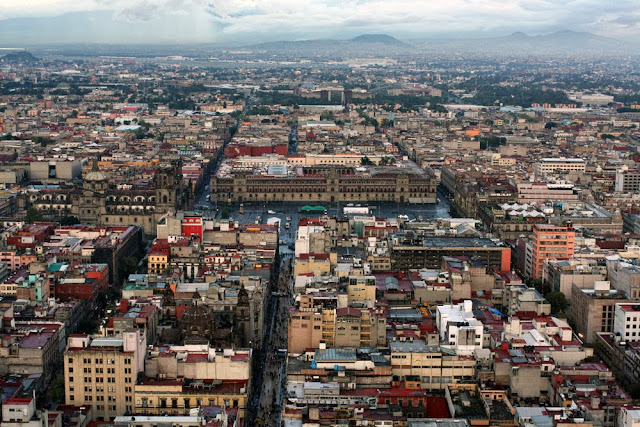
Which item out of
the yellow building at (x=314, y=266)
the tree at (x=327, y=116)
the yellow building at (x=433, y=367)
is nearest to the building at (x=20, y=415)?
the yellow building at (x=433, y=367)

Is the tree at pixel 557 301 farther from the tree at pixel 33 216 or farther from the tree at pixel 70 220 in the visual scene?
the tree at pixel 33 216

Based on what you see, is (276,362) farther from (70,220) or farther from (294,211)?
(294,211)

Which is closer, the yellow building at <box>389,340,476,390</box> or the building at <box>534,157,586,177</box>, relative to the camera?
the yellow building at <box>389,340,476,390</box>

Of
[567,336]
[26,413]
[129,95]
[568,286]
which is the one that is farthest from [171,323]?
[129,95]

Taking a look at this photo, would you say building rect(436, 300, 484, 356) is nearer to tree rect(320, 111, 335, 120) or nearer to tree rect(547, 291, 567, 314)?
tree rect(547, 291, 567, 314)

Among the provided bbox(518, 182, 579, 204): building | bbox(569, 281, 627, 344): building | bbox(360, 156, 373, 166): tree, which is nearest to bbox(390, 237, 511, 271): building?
bbox(569, 281, 627, 344): building

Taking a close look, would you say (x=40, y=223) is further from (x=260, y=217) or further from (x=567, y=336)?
(x=567, y=336)
